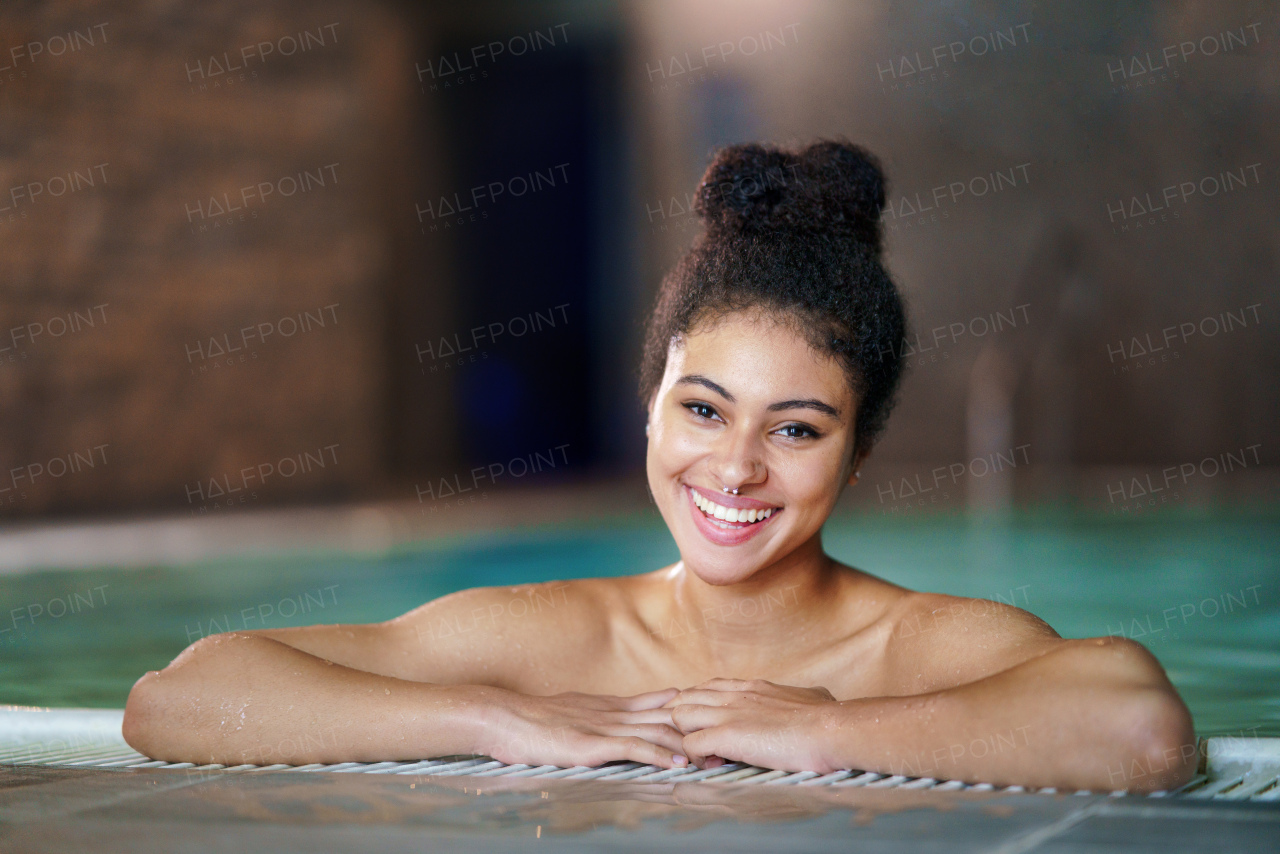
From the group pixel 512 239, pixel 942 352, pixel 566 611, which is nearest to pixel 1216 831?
pixel 566 611

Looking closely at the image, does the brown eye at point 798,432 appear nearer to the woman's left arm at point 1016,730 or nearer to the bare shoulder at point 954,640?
the bare shoulder at point 954,640

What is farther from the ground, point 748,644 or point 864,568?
point 864,568

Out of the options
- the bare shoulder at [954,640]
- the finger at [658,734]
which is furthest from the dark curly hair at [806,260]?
the finger at [658,734]

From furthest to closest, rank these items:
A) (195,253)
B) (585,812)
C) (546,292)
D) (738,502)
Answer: (546,292)
(195,253)
(738,502)
(585,812)

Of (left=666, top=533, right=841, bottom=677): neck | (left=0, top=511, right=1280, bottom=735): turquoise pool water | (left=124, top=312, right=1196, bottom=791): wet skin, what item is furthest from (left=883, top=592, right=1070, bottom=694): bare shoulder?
(left=0, top=511, right=1280, bottom=735): turquoise pool water

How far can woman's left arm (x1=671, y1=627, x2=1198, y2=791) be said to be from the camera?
1.51m

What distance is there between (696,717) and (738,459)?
1.53 feet

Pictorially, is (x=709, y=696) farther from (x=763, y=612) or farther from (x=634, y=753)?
(x=763, y=612)

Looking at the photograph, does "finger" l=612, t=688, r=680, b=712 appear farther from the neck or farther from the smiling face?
the neck

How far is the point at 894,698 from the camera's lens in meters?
1.71

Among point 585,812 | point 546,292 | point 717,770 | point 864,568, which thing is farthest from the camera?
point 546,292

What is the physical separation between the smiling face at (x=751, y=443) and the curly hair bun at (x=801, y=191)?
23 centimetres

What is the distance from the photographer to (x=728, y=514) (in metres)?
2.11

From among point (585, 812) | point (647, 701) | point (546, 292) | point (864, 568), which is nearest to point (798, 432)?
point (647, 701)
